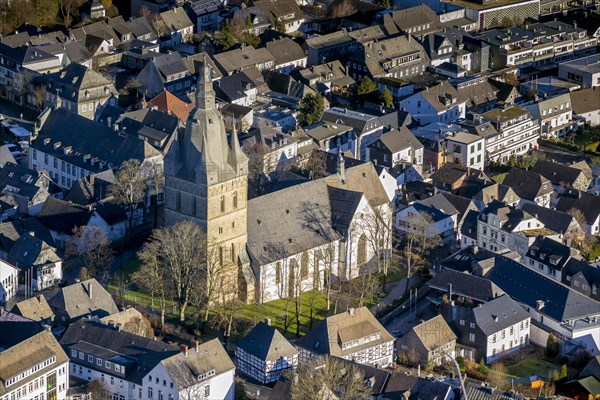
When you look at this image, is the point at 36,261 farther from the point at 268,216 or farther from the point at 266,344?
the point at 266,344

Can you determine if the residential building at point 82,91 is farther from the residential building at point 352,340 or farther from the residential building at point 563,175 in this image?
the residential building at point 352,340

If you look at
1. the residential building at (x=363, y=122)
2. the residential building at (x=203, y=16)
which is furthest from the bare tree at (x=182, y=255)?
the residential building at (x=203, y=16)

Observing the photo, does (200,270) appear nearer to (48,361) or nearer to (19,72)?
(48,361)

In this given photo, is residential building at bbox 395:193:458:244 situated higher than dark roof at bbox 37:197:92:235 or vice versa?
dark roof at bbox 37:197:92:235

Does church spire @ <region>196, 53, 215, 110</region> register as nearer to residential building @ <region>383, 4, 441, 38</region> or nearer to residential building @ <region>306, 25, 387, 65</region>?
residential building @ <region>306, 25, 387, 65</region>

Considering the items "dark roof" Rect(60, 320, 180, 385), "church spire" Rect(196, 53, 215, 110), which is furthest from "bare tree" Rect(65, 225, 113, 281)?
"church spire" Rect(196, 53, 215, 110)

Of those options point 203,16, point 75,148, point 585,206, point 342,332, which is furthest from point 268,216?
point 203,16
